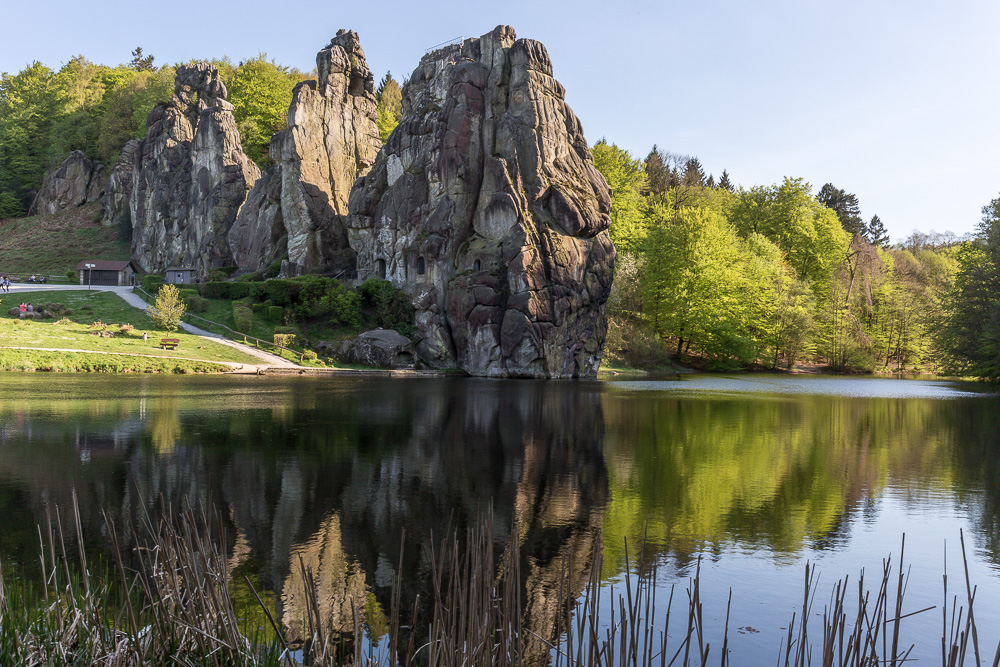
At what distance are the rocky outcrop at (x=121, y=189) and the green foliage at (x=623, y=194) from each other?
215 ft

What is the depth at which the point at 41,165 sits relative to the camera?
109312mm

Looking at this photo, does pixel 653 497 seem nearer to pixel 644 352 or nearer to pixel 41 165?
pixel 644 352

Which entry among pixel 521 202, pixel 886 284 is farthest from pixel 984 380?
pixel 521 202

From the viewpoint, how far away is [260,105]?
304ft

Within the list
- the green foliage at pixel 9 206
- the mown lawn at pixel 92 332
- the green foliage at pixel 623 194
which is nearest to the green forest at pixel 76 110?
the green foliage at pixel 9 206

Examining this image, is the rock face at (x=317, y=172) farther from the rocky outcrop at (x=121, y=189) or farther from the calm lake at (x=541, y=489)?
the calm lake at (x=541, y=489)

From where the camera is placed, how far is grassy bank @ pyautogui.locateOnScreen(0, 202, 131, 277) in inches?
3509

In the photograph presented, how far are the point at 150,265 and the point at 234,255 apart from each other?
21.4m

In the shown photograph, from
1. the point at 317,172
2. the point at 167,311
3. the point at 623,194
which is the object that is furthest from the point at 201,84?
the point at 623,194

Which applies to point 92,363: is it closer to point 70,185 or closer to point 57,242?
point 57,242

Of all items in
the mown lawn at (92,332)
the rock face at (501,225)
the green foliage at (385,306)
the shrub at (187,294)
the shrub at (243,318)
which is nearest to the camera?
the mown lawn at (92,332)

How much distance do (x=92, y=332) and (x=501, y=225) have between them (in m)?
28.9

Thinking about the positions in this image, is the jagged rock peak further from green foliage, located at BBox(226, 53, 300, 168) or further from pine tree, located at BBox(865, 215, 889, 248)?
pine tree, located at BBox(865, 215, 889, 248)

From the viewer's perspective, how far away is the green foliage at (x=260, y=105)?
303 ft
